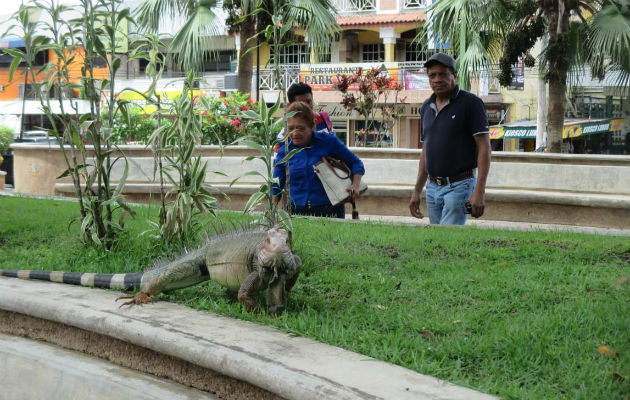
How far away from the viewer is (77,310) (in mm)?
4379

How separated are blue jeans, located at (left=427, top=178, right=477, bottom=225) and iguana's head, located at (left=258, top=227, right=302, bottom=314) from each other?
2434 mm

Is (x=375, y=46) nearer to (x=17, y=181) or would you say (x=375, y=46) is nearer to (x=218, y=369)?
(x=17, y=181)

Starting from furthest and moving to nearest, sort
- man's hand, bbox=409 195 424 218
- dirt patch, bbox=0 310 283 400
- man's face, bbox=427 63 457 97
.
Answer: man's hand, bbox=409 195 424 218 < man's face, bbox=427 63 457 97 < dirt patch, bbox=0 310 283 400

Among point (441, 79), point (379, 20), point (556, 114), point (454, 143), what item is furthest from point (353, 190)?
point (379, 20)

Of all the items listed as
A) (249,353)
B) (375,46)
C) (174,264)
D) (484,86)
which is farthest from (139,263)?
(375,46)

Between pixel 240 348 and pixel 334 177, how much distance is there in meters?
2.87

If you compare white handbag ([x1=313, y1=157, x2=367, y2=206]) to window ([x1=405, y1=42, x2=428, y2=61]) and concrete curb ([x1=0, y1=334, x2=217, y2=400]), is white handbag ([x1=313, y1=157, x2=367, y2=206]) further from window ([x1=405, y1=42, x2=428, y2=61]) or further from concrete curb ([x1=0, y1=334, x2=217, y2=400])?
window ([x1=405, y1=42, x2=428, y2=61])

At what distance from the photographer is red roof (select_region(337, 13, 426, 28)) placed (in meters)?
30.2

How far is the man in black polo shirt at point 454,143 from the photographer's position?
19.6 feet

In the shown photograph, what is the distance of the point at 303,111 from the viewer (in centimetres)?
577

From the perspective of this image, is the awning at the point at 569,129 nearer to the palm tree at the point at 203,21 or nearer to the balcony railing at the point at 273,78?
the balcony railing at the point at 273,78

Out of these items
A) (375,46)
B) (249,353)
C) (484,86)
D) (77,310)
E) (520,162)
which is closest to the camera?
(249,353)

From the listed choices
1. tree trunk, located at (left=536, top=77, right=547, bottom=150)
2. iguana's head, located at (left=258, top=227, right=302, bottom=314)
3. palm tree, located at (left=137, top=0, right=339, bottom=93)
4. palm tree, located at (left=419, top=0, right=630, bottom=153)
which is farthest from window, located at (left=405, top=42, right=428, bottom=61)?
iguana's head, located at (left=258, top=227, right=302, bottom=314)

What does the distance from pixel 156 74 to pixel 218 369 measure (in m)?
3.08
